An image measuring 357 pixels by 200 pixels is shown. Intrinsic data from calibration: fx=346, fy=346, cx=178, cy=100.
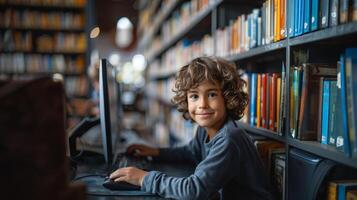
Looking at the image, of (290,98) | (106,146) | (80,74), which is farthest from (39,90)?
(80,74)

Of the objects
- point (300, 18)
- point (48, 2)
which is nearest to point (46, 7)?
point (48, 2)

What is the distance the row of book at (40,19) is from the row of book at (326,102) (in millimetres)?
4040

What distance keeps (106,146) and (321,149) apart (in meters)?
0.77

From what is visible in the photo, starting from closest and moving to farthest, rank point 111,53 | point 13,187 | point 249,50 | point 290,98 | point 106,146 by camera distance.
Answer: point 13,187 < point 290,98 < point 106,146 < point 249,50 < point 111,53

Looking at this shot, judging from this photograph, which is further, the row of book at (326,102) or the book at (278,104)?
the book at (278,104)

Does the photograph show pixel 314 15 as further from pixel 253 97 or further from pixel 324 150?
pixel 253 97

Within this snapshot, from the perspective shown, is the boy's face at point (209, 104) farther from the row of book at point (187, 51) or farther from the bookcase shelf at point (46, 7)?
the bookcase shelf at point (46, 7)

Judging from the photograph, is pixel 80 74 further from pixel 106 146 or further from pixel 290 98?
pixel 290 98

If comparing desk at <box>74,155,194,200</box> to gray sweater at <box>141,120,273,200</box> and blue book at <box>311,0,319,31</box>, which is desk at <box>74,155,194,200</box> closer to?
gray sweater at <box>141,120,273,200</box>

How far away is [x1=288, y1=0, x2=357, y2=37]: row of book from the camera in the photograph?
0.92 m

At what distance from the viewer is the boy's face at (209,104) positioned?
1231 mm

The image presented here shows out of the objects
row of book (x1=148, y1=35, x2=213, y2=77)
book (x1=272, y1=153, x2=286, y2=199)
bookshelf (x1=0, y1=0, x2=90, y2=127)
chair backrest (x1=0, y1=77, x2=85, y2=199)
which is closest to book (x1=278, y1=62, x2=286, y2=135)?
book (x1=272, y1=153, x2=286, y2=199)

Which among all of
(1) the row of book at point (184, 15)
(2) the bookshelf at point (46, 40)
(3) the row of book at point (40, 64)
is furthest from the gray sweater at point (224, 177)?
(3) the row of book at point (40, 64)

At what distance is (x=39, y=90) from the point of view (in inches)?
24.7
